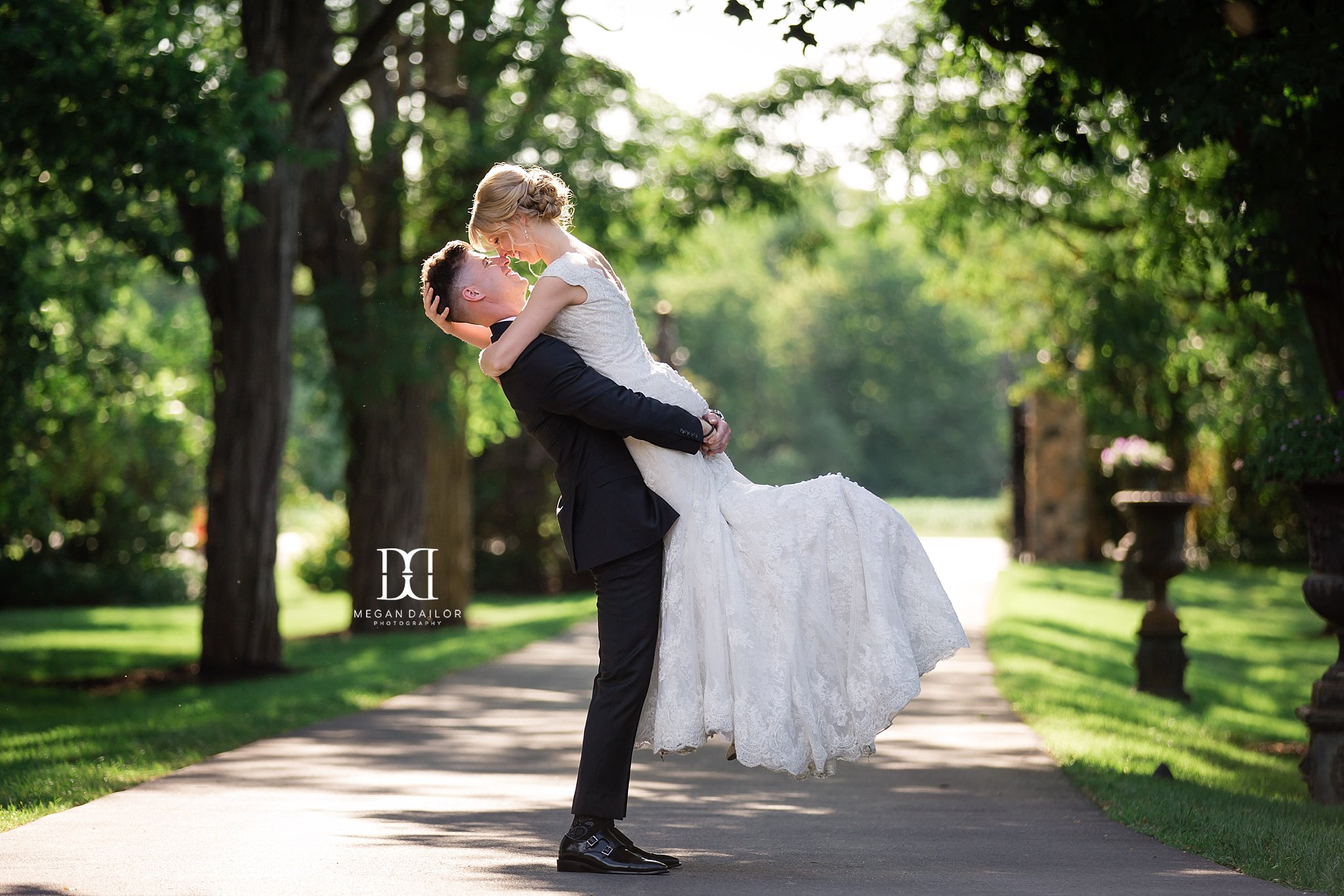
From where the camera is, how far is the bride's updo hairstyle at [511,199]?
5039mm

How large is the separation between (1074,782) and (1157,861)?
72.2 inches

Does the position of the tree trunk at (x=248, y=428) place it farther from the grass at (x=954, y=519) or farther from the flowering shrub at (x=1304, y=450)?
the grass at (x=954, y=519)

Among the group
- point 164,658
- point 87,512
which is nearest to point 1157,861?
point 164,658

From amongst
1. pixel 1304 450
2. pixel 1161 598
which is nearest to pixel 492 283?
pixel 1304 450

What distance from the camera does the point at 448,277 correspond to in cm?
517

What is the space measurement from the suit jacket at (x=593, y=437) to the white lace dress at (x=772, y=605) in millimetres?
93

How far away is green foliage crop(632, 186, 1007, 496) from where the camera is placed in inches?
2778

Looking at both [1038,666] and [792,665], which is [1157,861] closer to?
[792,665]

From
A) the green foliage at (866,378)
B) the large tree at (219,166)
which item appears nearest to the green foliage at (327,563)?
the large tree at (219,166)

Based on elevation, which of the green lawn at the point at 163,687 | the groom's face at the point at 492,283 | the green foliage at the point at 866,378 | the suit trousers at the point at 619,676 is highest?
the green foliage at the point at 866,378

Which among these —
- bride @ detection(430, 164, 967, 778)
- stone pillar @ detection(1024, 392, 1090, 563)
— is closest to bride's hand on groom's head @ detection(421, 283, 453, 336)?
bride @ detection(430, 164, 967, 778)

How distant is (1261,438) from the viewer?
762cm

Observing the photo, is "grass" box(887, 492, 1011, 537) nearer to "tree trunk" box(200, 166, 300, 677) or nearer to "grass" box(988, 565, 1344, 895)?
"grass" box(988, 565, 1344, 895)

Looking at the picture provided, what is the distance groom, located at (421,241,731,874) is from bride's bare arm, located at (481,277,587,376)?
54 mm
